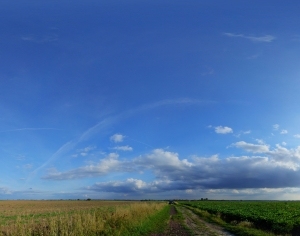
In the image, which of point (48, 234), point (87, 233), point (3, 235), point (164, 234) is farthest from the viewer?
point (164, 234)

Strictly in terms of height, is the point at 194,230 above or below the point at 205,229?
above

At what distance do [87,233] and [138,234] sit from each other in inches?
224

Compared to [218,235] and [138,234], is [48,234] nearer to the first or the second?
[138,234]

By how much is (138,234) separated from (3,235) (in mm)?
10553

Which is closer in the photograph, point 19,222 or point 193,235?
point 19,222

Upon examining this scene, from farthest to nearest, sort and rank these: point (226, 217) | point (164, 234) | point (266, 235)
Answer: point (226, 217)
point (164, 234)
point (266, 235)

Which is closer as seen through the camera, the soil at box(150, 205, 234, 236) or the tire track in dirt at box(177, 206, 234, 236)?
the soil at box(150, 205, 234, 236)

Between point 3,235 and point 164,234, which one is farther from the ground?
point 3,235

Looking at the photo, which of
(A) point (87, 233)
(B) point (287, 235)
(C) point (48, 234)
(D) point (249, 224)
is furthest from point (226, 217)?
(C) point (48, 234)

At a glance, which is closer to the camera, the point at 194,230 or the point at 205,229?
the point at 194,230

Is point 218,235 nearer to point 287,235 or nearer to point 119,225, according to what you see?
point 287,235

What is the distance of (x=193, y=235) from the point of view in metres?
21.3

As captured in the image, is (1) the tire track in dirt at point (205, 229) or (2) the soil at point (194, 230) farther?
(1) the tire track in dirt at point (205, 229)

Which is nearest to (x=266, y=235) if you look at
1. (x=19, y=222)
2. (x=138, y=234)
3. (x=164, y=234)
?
(x=164, y=234)
